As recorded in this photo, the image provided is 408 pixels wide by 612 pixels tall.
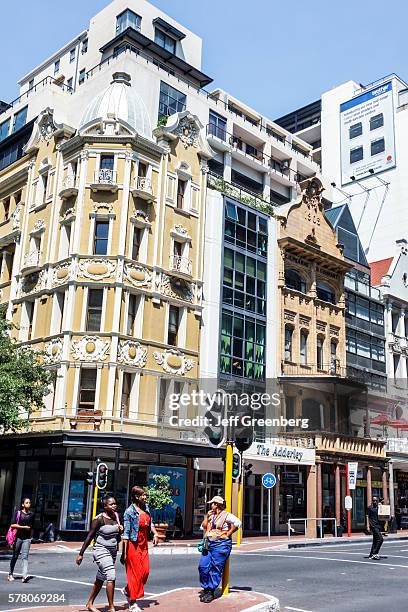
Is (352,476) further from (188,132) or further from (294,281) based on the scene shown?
(188,132)

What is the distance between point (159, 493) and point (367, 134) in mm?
49770

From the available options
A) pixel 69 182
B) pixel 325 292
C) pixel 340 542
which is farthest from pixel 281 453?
pixel 69 182

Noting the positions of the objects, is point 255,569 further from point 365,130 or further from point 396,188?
point 365,130

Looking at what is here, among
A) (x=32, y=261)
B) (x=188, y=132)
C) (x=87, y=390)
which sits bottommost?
(x=87, y=390)

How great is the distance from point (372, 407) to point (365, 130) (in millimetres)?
32985

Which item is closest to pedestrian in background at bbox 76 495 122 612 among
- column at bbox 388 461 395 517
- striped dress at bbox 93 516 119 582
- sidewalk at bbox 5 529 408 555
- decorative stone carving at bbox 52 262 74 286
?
striped dress at bbox 93 516 119 582

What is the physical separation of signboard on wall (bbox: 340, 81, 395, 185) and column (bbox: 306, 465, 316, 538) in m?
37.0

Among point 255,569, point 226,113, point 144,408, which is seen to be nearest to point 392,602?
point 255,569

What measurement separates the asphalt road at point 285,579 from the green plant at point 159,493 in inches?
202

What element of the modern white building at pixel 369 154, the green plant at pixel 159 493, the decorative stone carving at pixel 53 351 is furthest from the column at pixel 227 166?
the green plant at pixel 159 493

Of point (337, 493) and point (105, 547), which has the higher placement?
point (337, 493)

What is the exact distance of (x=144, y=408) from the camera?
31750 millimetres

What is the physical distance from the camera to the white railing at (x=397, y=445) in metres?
44.7

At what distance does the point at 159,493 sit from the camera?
2830 cm
